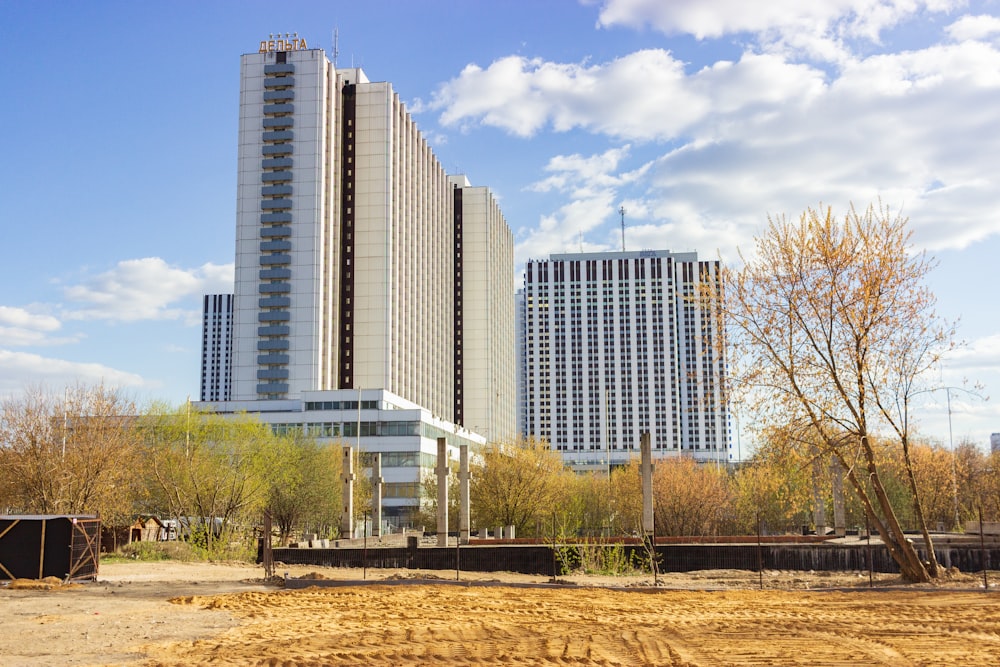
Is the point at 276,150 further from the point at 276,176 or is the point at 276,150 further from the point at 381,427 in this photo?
the point at 381,427

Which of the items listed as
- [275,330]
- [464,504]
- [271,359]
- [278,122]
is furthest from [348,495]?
[278,122]

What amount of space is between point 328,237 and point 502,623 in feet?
327

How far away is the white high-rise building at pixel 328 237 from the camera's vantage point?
107 metres

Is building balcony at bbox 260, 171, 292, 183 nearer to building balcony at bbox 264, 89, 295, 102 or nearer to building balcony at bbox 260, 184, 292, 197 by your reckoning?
building balcony at bbox 260, 184, 292, 197

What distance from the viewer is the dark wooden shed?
2428 centimetres

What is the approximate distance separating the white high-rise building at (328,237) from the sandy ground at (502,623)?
273 ft

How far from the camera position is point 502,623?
54.5ft

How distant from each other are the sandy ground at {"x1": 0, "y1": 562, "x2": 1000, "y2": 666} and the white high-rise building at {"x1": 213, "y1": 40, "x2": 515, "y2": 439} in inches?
3273

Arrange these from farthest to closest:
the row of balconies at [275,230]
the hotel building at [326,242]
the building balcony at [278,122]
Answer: the building balcony at [278,122], the hotel building at [326,242], the row of balconies at [275,230]

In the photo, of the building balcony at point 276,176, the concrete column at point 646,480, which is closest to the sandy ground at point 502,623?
the concrete column at point 646,480

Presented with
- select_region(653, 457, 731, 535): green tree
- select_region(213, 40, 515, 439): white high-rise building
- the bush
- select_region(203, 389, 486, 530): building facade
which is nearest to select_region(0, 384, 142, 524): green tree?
the bush

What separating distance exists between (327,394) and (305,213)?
2433 cm

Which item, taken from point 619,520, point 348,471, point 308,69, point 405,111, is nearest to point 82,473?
point 348,471

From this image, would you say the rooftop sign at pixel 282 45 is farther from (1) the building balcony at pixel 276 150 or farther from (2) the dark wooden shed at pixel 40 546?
(2) the dark wooden shed at pixel 40 546
